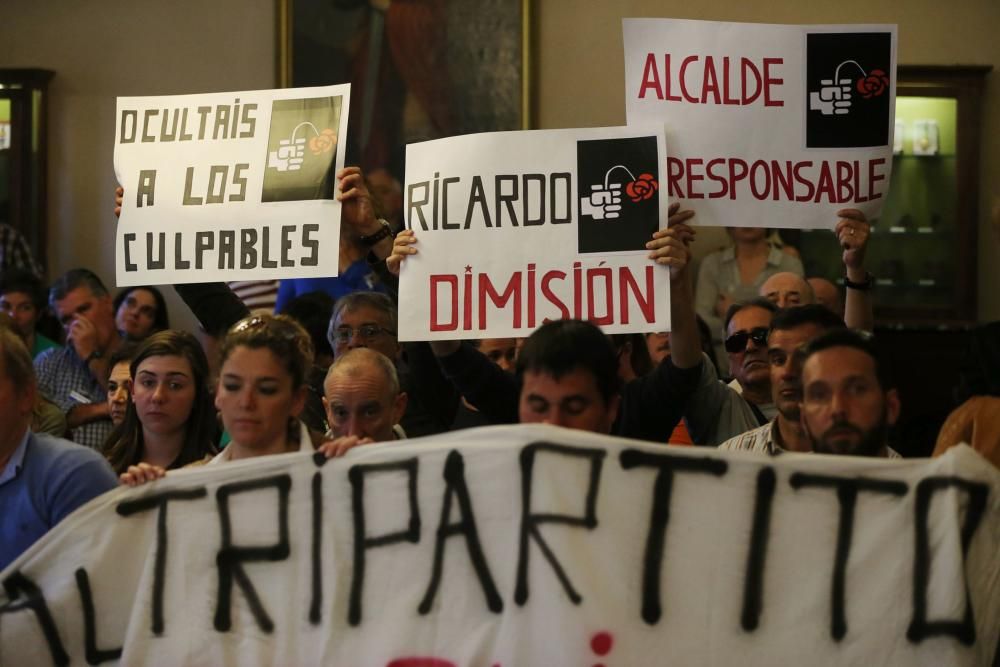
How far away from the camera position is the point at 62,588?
2.82 meters

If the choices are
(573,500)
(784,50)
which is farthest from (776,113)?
(573,500)

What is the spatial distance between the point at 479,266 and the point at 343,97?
26.0 inches

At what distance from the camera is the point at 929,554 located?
2564mm

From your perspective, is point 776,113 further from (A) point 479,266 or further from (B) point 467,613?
(B) point 467,613

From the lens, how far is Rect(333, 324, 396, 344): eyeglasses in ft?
13.2

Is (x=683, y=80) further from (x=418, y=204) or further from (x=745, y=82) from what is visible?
(x=418, y=204)

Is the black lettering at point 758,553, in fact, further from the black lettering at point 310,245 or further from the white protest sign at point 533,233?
the black lettering at point 310,245

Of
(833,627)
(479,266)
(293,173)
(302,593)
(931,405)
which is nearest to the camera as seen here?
(833,627)

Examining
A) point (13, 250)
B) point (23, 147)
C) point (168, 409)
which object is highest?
point (23, 147)

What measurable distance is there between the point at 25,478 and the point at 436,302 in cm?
110

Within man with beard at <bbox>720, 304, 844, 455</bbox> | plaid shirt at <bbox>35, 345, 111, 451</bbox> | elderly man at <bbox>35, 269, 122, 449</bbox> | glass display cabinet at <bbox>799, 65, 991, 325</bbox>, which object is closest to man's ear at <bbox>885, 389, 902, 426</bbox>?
man with beard at <bbox>720, 304, 844, 455</bbox>

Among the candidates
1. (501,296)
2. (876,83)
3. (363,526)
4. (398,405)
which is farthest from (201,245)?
(876,83)

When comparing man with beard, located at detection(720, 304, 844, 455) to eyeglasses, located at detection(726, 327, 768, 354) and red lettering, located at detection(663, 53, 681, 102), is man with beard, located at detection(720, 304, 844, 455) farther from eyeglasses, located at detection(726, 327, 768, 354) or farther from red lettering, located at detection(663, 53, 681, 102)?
red lettering, located at detection(663, 53, 681, 102)

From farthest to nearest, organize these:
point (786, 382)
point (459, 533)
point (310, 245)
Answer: point (310, 245) → point (786, 382) → point (459, 533)
